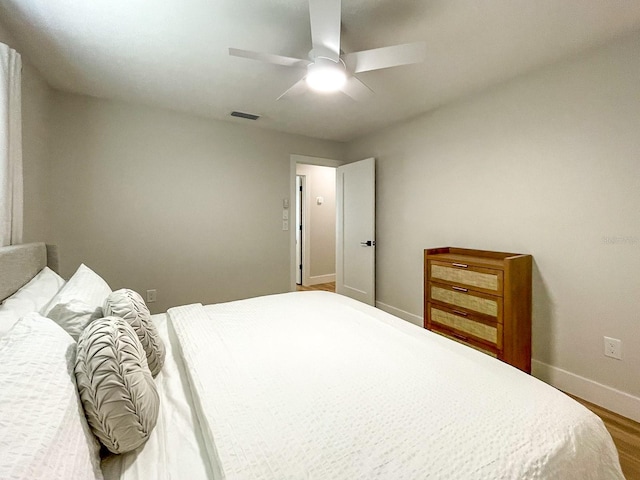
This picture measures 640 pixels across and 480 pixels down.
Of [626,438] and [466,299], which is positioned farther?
[466,299]

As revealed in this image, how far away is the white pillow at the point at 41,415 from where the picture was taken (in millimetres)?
516

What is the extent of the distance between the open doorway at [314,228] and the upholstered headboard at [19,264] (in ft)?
12.2

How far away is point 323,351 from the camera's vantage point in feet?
4.30

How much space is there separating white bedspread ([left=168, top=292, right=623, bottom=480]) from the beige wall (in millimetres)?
1828

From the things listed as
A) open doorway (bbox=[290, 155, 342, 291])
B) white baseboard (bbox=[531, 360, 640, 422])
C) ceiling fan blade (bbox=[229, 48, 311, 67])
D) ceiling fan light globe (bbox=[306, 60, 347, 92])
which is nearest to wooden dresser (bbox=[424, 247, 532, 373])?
white baseboard (bbox=[531, 360, 640, 422])

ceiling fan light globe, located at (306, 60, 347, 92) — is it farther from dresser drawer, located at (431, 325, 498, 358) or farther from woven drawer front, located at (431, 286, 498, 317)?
dresser drawer, located at (431, 325, 498, 358)

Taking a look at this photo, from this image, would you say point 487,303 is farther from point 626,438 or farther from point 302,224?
point 302,224

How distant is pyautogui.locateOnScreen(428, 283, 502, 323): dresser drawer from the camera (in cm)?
212

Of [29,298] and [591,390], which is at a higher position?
[29,298]

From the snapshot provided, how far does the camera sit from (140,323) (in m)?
1.14

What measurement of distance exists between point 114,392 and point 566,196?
2743mm

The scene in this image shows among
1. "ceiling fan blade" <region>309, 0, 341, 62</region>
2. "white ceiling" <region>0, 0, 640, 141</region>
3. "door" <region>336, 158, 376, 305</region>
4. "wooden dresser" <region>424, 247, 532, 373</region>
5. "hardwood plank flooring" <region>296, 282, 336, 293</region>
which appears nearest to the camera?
"ceiling fan blade" <region>309, 0, 341, 62</region>

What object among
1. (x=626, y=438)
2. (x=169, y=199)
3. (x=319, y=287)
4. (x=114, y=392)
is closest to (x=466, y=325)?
(x=626, y=438)

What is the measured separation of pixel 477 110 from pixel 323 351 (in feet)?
8.29
